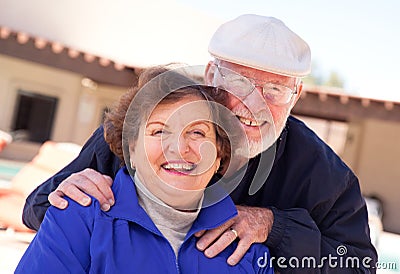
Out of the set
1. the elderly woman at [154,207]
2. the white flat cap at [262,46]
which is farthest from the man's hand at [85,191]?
the white flat cap at [262,46]

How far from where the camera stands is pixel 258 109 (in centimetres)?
192

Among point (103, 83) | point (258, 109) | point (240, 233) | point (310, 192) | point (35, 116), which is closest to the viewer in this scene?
point (240, 233)

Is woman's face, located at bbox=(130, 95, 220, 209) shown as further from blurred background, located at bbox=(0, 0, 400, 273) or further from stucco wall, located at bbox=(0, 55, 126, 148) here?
stucco wall, located at bbox=(0, 55, 126, 148)

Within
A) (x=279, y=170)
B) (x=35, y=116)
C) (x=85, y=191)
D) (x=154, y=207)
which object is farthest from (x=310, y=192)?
(x=35, y=116)

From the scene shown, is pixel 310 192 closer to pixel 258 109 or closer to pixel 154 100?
pixel 258 109

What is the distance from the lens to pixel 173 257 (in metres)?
1.55

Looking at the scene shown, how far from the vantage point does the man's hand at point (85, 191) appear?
60.2 inches

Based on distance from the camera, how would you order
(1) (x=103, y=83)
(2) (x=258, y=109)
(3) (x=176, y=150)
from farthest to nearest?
(1) (x=103, y=83), (2) (x=258, y=109), (3) (x=176, y=150)

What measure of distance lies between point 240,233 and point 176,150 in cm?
36

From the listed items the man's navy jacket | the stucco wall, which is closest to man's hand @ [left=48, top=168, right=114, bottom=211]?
the man's navy jacket

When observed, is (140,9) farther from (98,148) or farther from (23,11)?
(98,148)

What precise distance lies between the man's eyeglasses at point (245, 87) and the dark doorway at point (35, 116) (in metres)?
11.7

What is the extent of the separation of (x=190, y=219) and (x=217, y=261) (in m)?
0.13

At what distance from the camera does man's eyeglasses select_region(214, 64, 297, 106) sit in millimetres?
1913
